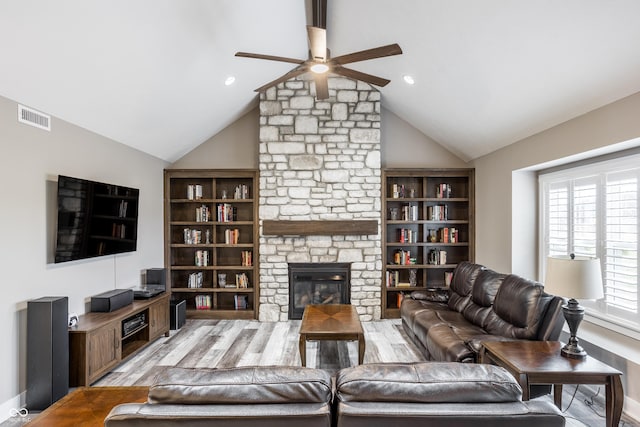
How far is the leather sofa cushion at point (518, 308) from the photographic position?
10.1ft

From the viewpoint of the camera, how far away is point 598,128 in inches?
125

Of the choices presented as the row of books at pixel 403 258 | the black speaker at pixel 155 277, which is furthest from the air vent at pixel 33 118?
the row of books at pixel 403 258

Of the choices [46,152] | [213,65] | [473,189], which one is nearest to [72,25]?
[46,152]

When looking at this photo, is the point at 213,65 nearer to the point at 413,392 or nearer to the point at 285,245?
the point at 285,245

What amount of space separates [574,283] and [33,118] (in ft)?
14.3

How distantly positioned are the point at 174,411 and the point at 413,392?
843mm

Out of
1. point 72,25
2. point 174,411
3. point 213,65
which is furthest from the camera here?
point 213,65

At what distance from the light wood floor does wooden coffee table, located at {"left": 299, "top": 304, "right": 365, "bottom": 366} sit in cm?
45

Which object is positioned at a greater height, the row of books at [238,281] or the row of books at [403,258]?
the row of books at [403,258]

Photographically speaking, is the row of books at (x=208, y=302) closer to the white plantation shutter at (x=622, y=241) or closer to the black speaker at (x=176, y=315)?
the black speaker at (x=176, y=315)

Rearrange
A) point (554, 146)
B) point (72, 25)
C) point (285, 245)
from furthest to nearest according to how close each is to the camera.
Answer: point (285, 245) → point (554, 146) → point (72, 25)

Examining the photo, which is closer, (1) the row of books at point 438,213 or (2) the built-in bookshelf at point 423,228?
(2) the built-in bookshelf at point 423,228

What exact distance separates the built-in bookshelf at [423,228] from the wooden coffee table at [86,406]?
4316 millimetres

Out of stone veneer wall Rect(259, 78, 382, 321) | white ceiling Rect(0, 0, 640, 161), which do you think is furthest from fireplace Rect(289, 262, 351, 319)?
white ceiling Rect(0, 0, 640, 161)
